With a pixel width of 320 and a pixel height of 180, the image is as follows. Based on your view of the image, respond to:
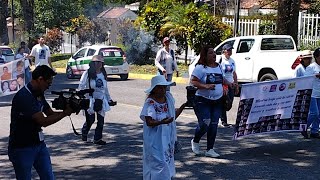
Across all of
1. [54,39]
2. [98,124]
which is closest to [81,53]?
[98,124]

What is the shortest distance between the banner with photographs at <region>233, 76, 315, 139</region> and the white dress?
268 cm

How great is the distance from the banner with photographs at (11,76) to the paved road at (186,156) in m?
2.09

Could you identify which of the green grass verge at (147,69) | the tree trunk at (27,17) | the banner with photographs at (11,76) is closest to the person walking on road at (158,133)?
the banner with photographs at (11,76)

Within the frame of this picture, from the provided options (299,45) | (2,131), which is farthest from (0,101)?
(299,45)

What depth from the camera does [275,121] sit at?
921 centimetres

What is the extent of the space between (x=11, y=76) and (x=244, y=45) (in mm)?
7012

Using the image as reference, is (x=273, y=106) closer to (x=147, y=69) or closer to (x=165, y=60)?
(x=165, y=60)

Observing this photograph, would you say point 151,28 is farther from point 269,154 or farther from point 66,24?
point 66,24

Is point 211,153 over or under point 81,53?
under

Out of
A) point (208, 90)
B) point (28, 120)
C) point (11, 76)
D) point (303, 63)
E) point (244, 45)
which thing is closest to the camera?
point (28, 120)

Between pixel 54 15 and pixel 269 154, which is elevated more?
pixel 54 15

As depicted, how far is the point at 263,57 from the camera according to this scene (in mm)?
16578

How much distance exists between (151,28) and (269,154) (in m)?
19.4

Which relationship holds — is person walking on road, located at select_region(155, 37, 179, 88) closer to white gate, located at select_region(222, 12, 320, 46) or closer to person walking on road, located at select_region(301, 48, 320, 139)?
person walking on road, located at select_region(301, 48, 320, 139)
